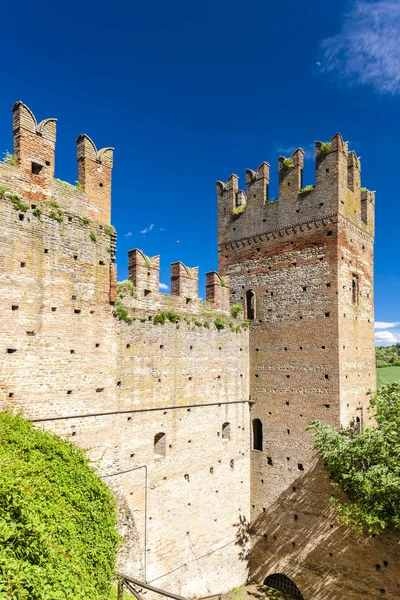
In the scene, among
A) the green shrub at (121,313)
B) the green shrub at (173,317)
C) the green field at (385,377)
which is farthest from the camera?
the green field at (385,377)

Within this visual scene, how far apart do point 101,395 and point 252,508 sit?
853 cm

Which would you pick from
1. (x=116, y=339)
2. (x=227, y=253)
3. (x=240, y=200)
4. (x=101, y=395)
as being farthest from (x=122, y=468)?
(x=240, y=200)

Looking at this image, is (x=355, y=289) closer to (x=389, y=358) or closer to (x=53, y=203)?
(x=53, y=203)

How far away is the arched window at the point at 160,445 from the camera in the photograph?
508 inches

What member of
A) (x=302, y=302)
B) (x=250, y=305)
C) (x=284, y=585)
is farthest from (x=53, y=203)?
(x=284, y=585)

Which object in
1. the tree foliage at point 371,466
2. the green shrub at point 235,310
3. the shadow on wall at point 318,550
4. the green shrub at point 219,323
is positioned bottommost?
the shadow on wall at point 318,550

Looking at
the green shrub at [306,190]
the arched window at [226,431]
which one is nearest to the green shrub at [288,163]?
Answer: the green shrub at [306,190]

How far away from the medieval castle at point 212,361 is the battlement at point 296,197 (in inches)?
2.3

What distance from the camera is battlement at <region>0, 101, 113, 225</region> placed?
993 centimetres

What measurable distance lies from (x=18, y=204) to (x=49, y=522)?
707 centimetres

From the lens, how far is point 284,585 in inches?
583

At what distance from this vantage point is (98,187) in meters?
11.5

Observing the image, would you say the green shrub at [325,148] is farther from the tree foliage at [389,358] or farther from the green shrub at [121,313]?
the tree foliage at [389,358]

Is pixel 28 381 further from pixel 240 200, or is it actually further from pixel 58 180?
pixel 240 200
